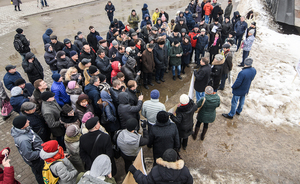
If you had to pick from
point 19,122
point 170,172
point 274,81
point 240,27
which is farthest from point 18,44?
point 274,81

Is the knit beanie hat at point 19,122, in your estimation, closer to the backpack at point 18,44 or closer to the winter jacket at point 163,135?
the winter jacket at point 163,135

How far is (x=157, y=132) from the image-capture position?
3.68 meters

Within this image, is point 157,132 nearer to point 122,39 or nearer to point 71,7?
point 122,39

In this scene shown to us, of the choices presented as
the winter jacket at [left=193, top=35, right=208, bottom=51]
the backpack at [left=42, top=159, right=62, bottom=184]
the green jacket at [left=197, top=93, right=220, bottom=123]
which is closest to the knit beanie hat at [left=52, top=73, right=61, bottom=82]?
the backpack at [left=42, top=159, right=62, bottom=184]

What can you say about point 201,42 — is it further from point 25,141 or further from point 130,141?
point 25,141

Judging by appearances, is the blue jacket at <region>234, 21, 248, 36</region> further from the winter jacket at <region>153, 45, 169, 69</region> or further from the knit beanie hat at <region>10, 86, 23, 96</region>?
the knit beanie hat at <region>10, 86, 23, 96</region>

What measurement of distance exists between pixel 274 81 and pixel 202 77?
392 cm

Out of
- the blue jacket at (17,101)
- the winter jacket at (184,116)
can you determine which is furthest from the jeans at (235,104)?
Answer: the blue jacket at (17,101)

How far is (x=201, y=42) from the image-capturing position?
26.1 ft

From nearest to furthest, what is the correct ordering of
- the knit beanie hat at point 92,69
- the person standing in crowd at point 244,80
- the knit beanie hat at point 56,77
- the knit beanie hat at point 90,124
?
1. the knit beanie hat at point 90,124
2. the knit beanie hat at point 56,77
3. the knit beanie hat at point 92,69
4. the person standing in crowd at point 244,80

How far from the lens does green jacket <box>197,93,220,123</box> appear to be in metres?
4.51

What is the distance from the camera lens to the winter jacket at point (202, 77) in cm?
572

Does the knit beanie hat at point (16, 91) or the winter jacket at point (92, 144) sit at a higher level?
the knit beanie hat at point (16, 91)

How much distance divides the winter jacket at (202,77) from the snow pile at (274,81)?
5.90 ft
